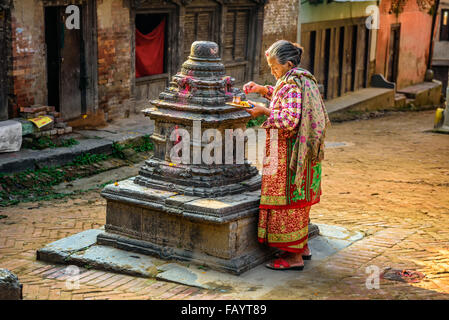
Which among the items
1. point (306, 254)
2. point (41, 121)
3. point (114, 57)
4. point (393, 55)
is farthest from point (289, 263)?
point (393, 55)

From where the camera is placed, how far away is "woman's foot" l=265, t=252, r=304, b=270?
570 centimetres

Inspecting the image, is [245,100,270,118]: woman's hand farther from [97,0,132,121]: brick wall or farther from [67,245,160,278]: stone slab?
[97,0,132,121]: brick wall

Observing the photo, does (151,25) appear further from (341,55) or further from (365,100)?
(365,100)

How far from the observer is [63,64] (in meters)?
11.8

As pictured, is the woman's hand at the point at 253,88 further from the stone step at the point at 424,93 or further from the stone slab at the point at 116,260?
the stone step at the point at 424,93

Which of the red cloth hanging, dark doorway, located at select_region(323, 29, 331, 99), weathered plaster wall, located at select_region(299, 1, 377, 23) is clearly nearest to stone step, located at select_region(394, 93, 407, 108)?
weathered plaster wall, located at select_region(299, 1, 377, 23)

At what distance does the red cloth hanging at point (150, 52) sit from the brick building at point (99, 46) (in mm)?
110

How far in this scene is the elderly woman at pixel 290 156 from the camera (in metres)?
5.52

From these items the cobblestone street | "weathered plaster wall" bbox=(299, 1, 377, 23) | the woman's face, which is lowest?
the cobblestone street

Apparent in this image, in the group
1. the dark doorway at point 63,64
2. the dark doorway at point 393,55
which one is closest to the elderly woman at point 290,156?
the dark doorway at point 63,64

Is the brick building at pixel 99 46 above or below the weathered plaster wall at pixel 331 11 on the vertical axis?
below

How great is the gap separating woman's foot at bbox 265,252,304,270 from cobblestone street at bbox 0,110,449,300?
114 millimetres

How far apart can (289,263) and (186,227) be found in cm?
92

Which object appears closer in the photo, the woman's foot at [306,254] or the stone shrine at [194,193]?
the stone shrine at [194,193]
